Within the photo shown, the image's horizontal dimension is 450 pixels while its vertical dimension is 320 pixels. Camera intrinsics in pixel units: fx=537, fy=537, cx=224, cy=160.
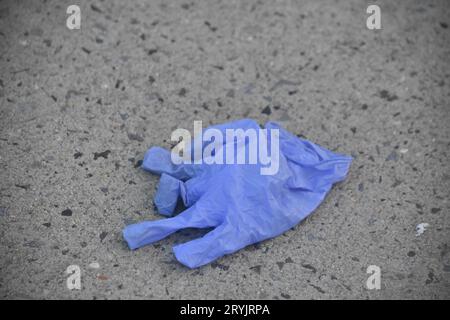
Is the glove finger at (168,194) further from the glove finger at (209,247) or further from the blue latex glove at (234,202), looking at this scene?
the glove finger at (209,247)

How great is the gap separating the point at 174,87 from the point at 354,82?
954 mm

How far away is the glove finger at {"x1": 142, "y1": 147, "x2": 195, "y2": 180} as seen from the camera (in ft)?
7.47

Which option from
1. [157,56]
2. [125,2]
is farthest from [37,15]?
[157,56]

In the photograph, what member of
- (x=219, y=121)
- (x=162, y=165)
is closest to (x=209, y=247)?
(x=162, y=165)

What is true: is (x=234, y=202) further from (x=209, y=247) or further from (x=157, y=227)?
(x=157, y=227)

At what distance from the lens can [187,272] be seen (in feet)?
6.70

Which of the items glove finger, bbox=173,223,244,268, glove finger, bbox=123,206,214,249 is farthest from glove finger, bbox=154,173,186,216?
glove finger, bbox=173,223,244,268

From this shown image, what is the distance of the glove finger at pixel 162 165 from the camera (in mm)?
2275

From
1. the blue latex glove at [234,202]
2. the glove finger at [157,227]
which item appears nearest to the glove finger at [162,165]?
the blue latex glove at [234,202]

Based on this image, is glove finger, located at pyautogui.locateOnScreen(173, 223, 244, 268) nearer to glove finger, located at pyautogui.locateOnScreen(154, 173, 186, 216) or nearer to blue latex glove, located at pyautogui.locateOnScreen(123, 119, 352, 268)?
blue latex glove, located at pyautogui.locateOnScreen(123, 119, 352, 268)

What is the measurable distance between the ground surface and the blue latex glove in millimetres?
79

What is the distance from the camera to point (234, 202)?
2049mm

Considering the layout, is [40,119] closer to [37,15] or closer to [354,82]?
[37,15]

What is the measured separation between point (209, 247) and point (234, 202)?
0.19 metres
